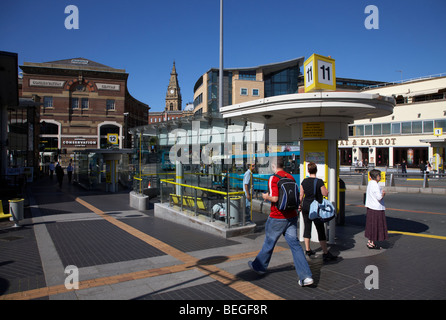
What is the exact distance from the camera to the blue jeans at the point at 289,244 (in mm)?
4598

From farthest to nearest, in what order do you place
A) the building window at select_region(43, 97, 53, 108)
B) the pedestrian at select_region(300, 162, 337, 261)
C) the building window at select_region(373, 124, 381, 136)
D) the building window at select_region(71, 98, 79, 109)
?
the building window at select_region(71, 98, 79, 109) → the building window at select_region(43, 97, 53, 108) → the building window at select_region(373, 124, 381, 136) → the pedestrian at select_region(300, 162, 337, 261)

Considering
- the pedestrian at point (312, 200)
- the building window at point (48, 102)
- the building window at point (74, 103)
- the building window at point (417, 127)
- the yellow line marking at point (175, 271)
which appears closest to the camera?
the yellow line marking at point (175, 271)

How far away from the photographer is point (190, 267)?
5.50 metres

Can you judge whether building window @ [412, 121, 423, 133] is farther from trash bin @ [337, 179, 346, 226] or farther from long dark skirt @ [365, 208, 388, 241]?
long dark skirt @ [365, 208, 388, 241]

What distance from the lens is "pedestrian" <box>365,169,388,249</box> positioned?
6.41 metres

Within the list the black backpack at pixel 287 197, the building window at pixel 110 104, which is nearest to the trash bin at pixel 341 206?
the black backpack at pixel 287 197

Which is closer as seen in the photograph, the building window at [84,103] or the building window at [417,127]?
the building window at [417,127]

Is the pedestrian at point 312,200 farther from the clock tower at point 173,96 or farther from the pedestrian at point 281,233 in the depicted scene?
the clock tower at point 173,96

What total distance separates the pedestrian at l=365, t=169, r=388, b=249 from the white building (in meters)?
33.8

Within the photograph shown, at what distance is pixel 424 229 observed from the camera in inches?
338

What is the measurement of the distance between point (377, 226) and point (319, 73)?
328cm

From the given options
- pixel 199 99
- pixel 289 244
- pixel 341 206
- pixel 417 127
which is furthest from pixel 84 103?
pixel 289 244

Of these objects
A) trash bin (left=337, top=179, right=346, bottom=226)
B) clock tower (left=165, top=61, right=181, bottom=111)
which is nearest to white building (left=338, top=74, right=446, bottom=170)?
trash bin (left=337, top=179, right=346, bottom=226)
